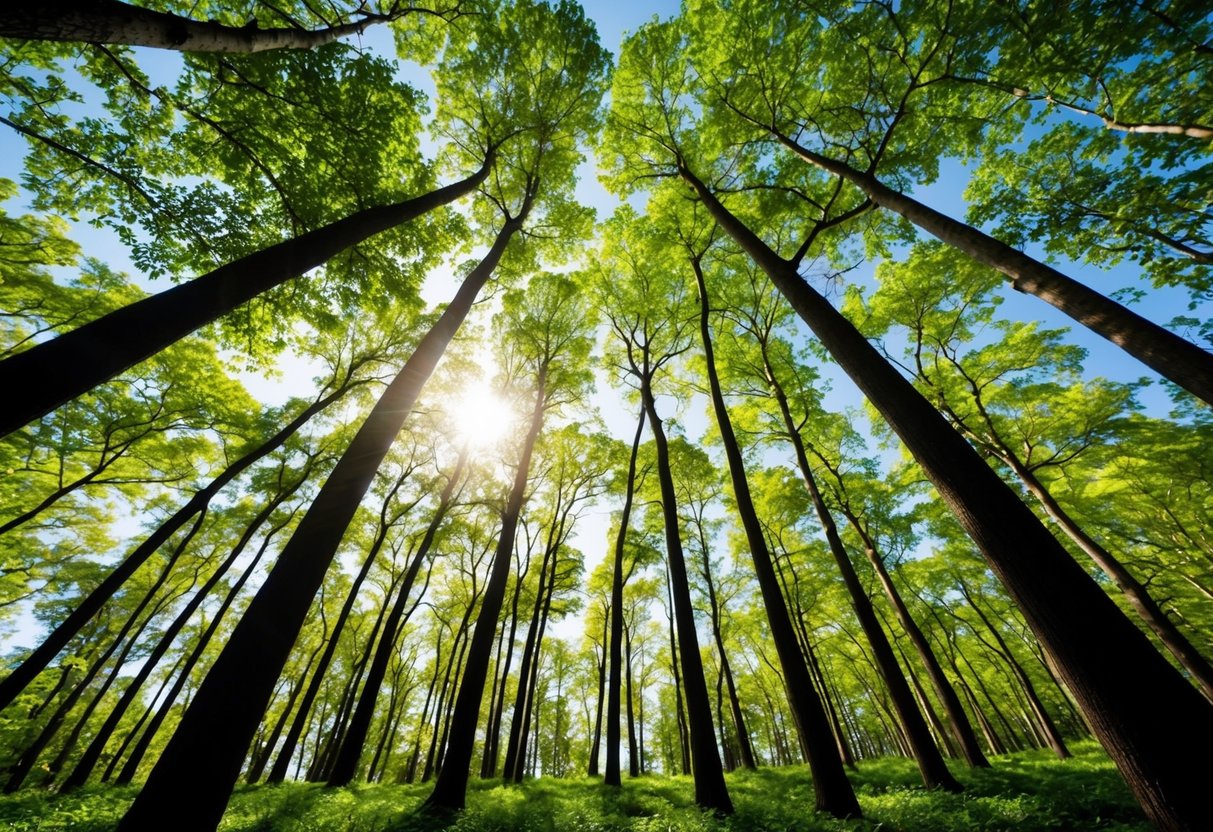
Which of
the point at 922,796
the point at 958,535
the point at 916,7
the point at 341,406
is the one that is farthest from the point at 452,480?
the point at 958,535

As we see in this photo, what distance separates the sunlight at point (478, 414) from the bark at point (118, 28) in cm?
1110

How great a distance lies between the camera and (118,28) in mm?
3018

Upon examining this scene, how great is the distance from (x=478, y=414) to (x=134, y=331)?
38.8 feet

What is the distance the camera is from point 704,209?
1125 cm

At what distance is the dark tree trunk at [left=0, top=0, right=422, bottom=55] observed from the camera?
265 cm

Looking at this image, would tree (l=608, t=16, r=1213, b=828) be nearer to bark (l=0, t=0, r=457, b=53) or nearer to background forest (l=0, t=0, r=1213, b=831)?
background forest (l=0, t=0, r=1213, b=831)

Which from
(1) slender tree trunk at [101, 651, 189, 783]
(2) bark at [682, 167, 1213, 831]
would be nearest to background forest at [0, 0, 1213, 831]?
(2) bark at [682, 167, 1213, 831]

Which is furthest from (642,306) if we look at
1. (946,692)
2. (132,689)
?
(132,689)

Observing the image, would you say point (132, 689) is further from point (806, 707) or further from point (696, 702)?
point (806, 707)

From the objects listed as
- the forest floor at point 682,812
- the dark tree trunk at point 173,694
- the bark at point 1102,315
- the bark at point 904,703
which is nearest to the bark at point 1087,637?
the bark at point 1102,315

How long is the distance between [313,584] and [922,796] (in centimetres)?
901

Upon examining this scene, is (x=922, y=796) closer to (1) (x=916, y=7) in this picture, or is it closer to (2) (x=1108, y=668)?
(2) (x=1108, y=668)

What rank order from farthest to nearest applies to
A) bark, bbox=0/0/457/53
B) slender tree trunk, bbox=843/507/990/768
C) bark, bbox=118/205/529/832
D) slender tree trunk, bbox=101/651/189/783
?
slender tree trunk, bbox=101/651/189/783 → slender tree trunk, bbox=843/507/990/768 → bark, bbox=0/0/457/53 → bark, bbox=118/205/529/832

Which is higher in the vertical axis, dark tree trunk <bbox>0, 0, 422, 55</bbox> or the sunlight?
the sunlight
